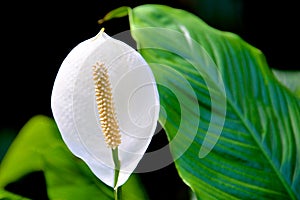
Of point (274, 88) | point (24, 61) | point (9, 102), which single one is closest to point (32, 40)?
point (24, 61)

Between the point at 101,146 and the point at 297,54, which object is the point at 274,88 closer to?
the point at 101,146

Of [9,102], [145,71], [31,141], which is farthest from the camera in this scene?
[9,102]

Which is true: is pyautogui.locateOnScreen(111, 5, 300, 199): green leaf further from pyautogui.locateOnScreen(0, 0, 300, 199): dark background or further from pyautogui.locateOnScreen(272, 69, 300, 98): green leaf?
pyautogui.locateOnScreen(0, 0, 300, 199): dark background

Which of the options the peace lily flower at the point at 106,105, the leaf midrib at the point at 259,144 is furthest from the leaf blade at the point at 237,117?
the peace lily flower at the point at 106,105

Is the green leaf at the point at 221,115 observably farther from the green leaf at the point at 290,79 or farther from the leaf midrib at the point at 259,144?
the green leaf at the point at 290,79

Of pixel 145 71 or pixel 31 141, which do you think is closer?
pixel 145 71

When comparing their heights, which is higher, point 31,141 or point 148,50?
point 148,50

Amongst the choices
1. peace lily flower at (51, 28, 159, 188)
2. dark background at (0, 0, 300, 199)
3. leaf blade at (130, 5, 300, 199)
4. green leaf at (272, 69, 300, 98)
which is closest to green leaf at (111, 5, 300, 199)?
leaf blade at (130, 5, 300, 199)
